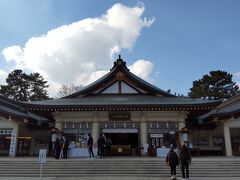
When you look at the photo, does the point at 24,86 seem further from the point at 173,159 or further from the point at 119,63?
the point at 173,159

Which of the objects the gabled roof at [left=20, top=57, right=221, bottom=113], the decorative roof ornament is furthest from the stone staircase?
the decorative roof ornament

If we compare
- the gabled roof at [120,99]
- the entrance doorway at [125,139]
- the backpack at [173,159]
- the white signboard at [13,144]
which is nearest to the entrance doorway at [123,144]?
the entrance doorway at [125,139]

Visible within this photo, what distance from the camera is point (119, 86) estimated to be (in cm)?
2614

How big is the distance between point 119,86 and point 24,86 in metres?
40.9

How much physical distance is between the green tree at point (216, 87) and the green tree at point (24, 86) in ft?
111

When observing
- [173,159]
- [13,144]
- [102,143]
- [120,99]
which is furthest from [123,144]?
[173,159]

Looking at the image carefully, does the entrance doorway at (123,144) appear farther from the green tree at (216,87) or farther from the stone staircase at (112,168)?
the green tree at (216,87)

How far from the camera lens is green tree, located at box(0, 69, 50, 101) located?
5916 centimetres

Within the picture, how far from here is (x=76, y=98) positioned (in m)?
25.7

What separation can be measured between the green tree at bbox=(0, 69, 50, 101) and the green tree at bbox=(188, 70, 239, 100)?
3371 centimetres

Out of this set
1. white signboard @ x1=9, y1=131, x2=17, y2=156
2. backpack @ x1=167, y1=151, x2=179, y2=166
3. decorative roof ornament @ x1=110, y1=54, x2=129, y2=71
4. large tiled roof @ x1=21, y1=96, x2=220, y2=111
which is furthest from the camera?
decorative roof ornament @ x1=110, y1=54, x2=129, y2=71

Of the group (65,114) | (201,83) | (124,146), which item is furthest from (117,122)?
(201,83)

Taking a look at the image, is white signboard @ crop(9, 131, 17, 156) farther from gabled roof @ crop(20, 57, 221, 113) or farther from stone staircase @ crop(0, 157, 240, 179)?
stone staircase @ crop(0, 157, 240, 179)

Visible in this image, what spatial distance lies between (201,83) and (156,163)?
127 feet
